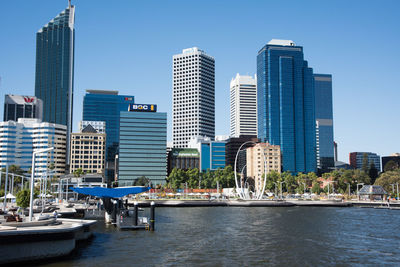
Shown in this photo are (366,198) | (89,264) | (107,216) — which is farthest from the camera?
(366,198)

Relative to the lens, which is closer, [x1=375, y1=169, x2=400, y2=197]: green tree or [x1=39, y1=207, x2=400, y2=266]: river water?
[x1=39, y1=207, x2=400, y2=266]: river water

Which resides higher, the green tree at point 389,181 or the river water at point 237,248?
the green tree at point 389,181

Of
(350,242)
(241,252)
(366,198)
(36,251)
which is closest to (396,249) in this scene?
(350,242)

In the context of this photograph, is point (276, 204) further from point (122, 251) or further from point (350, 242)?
point (122, 251)

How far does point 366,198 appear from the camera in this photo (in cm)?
18900

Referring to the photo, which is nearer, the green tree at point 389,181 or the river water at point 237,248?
the river water at point 237,248

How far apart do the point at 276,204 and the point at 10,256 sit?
442 ft

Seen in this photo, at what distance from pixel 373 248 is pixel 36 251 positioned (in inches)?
1567

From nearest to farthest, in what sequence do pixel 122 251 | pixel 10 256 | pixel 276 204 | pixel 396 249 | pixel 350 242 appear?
1. pixel 10 256
2. pixel 122 251
3. pixel 396 249
4. pixel 350 242
5. pixel 276 204

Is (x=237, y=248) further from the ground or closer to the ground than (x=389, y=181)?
closer to the ground

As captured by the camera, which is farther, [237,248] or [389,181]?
[389,181]

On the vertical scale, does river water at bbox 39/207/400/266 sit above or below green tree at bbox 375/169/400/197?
below

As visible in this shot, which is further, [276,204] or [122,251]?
[276,204]

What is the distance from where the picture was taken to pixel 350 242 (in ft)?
190
